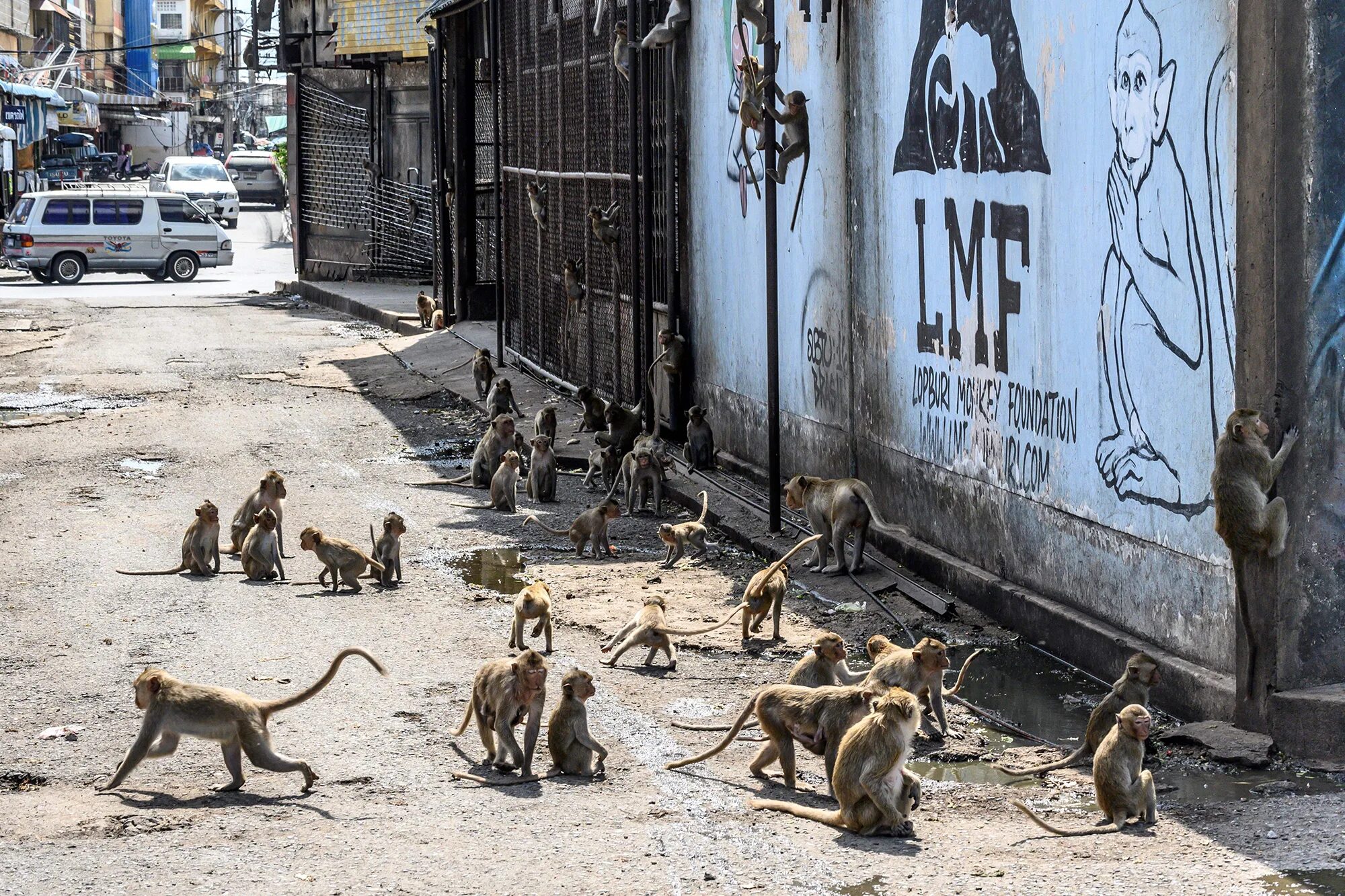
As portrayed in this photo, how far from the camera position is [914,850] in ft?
19.1

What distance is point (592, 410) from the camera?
50.8ft

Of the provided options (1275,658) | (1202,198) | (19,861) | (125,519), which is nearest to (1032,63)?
(1202,198)

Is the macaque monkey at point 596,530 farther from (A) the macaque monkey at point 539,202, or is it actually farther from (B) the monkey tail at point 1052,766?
Answer: (A) the macaque monkey at point 539,202

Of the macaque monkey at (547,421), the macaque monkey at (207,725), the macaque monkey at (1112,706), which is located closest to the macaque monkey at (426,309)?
the macaque monkey at (547,421)

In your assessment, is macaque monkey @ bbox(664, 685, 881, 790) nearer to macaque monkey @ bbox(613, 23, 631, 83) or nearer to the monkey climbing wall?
the monkey climbing wall

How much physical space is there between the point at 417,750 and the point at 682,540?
4.13 meters

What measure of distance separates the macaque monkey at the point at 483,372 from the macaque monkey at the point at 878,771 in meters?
12.5

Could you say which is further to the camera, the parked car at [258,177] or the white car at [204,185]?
the parked car at [258,177]

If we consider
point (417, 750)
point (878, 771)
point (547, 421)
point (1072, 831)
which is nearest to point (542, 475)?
point (547, 421)

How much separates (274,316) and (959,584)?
21369 millimetres

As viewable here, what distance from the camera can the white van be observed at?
3472cm

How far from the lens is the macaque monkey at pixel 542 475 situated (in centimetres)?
1327

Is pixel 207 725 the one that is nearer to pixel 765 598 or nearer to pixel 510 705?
pixel 510 705

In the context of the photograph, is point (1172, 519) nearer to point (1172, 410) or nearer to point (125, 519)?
point (1172, 410)
